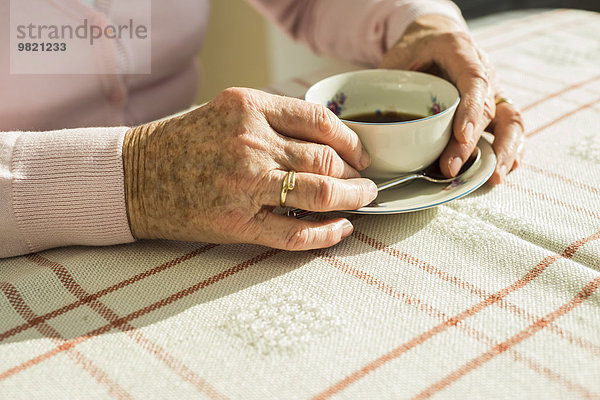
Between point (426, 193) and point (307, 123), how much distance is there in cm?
17

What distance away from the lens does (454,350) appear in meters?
0.45

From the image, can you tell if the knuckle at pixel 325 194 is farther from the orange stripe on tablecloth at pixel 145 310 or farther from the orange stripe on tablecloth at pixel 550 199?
the orange stripe on tablecloth at pixel 550 199

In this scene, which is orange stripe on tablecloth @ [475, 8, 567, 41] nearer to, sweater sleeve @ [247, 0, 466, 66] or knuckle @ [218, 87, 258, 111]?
sweater sleeve @ [247, 0, 466, 66]

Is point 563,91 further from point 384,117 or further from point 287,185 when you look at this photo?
point 287,185

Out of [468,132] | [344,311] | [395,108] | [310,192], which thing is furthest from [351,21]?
[344,311]

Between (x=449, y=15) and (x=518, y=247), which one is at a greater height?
(x=449, y=15)

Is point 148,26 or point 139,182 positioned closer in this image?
point 139,182

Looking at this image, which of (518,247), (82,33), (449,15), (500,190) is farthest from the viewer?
(449,15)

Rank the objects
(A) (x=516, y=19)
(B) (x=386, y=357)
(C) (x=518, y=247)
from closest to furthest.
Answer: (B) (x=386, y=357) < (C) (x=518, y=247) < (A) (x=516, y=19)

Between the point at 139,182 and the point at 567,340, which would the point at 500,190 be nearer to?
the point at 567,340

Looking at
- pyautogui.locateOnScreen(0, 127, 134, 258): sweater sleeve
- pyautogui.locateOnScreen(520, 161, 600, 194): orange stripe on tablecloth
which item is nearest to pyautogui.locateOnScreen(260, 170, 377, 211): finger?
pyautogui.locateOnScreen(0, 127, 134, 258): sweater sleeve

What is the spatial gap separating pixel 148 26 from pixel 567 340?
819 millimetres

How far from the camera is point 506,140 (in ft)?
2.45

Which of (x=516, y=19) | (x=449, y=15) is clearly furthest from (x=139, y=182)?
(x=516, y=19)
